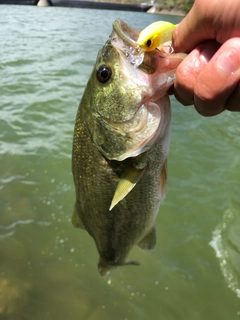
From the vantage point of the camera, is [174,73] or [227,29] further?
[174,73]

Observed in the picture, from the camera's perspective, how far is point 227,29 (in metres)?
1.27

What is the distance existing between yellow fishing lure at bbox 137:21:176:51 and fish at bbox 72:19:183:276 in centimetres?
5

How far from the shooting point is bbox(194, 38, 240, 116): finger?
1236 mm

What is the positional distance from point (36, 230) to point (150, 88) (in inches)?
119

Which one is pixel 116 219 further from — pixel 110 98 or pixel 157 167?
pixel 110 98

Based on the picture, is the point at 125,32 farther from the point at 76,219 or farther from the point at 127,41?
the point at 76,219

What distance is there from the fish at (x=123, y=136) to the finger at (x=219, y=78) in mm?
220

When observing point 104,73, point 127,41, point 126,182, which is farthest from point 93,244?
point 127,41

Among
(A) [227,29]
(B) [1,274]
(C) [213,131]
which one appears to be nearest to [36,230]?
(B) [1,274]

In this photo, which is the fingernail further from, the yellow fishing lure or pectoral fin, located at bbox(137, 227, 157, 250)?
pectoral fin, located at bbox(137, 227, 157, 250)

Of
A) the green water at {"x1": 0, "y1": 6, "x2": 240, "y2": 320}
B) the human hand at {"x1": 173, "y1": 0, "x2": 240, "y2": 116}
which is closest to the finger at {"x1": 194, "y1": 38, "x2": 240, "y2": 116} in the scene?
the human hand at {"x1": 173, "y1": 0, "x2": 240, "y2": 116}

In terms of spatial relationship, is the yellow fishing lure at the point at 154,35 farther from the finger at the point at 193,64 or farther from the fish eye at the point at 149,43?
the finger at the point at 193,64

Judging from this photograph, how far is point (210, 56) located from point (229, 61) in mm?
186

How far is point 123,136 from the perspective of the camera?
172 centimetres
